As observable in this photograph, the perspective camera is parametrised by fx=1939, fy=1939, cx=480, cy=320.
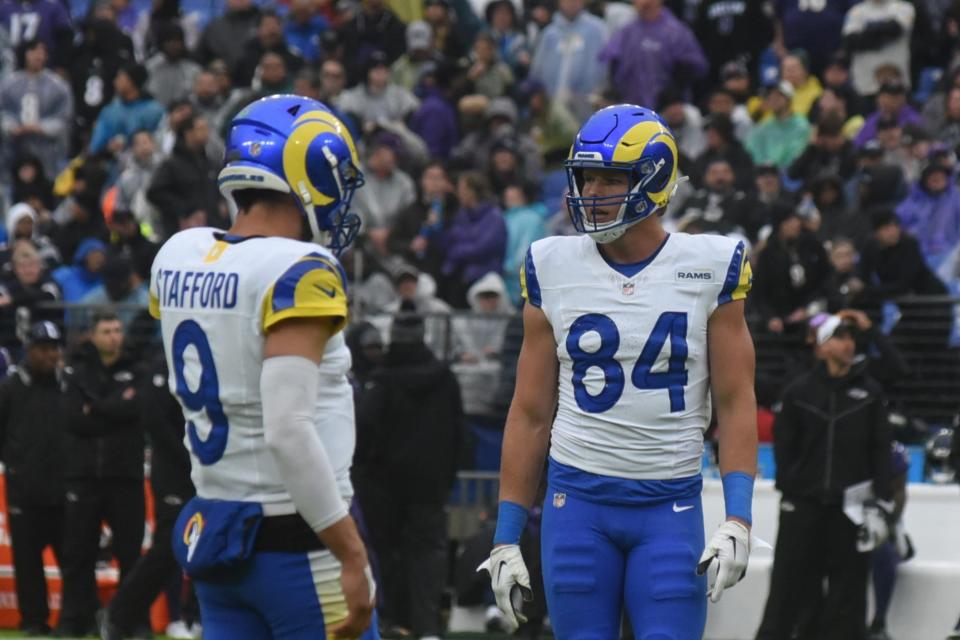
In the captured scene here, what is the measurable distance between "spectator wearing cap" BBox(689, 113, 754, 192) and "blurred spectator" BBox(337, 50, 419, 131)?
3.06m

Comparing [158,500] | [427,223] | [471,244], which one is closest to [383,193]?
[427,223]

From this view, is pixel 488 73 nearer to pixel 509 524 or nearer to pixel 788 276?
pixel 788 276

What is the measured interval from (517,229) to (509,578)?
9.13m

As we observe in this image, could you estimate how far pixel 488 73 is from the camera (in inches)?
669

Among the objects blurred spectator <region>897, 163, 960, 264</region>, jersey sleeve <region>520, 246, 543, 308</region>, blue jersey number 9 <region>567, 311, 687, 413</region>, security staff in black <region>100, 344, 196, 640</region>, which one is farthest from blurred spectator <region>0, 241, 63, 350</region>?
blue jersey number 9 <region>567, 311, 687, 413</region>

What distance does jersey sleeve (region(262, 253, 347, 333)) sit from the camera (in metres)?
4.28

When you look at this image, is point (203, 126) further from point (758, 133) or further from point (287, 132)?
point (287, 132)

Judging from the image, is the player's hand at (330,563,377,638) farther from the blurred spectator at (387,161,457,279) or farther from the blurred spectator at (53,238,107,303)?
the blurred spectator at (53,238,107,303)

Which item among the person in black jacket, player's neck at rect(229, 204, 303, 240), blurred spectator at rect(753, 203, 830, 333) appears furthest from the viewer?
blurred spectator at rect(753, 203, 830, 333)

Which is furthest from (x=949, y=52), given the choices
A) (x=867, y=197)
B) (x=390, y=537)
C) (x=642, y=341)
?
(x=642, y=341)

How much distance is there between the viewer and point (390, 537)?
10859mm

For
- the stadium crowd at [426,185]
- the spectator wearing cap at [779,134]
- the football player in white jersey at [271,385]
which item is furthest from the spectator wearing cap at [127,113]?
the football player in white jersey at [271,385]

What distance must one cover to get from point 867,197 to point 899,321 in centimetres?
163

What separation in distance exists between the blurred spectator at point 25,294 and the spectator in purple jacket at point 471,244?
2.81 metres
